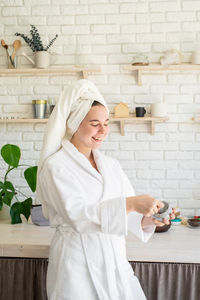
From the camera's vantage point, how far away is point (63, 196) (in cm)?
143

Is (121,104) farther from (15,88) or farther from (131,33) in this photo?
(15,88)

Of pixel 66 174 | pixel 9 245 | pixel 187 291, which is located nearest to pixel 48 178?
pixel 66 174

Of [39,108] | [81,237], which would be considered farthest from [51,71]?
[81,237]

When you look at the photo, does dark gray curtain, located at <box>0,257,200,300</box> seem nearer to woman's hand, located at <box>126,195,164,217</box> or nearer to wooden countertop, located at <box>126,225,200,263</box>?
wooden countertop, located at <box>126,225,200,263</box>

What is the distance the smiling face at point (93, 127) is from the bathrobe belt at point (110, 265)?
0.40 metres

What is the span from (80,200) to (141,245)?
0.83 meters

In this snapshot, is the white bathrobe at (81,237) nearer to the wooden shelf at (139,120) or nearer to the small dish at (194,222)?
the small dish at (194,222)

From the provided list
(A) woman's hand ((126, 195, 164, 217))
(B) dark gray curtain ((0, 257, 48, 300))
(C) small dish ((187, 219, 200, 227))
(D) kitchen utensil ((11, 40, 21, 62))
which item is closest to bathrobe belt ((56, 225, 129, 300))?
(A) woman's hand ((126, 195, 164, 217))

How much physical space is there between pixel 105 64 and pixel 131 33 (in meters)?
0.34

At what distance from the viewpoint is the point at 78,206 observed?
1.41 meters

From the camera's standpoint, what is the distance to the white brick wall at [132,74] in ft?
9.71

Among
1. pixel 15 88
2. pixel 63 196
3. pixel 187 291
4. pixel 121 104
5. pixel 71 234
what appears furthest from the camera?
pixel 15 88

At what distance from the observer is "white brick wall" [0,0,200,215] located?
296 cm

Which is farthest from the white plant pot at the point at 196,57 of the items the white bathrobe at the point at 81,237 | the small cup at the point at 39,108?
the white bathrobe at the point at 81,237
